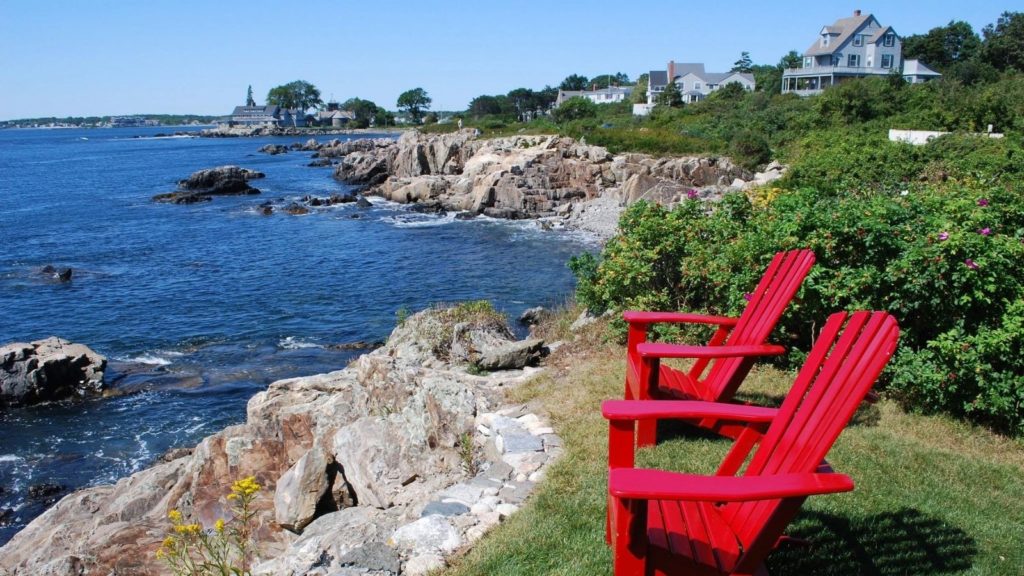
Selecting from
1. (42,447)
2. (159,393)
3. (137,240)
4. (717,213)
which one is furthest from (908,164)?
(137,240)

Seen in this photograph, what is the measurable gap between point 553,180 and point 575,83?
89928mm

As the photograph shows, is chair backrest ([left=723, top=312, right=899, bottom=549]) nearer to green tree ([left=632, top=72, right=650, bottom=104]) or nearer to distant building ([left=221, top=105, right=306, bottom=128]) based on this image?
green tree ([left=632, top=72, right=650, bottom=104])

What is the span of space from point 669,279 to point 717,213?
1.05 metres

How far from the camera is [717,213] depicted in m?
9.32

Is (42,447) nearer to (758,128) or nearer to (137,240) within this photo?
(137,240)

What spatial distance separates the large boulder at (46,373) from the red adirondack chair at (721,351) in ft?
49.3

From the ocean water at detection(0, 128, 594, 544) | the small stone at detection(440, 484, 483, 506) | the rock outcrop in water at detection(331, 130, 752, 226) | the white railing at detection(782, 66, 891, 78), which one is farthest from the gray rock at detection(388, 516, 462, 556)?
the white railing at detection(782, 66, 891, 78)

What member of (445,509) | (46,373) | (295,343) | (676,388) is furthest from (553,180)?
(445,509)

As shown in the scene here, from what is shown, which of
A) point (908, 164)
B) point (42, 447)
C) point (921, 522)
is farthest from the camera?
point (908, 164)

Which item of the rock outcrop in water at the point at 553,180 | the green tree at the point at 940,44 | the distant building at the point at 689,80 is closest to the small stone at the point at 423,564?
the rock outcrop in water at the point at 553,180

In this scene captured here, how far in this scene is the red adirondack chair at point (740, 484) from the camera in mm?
3000

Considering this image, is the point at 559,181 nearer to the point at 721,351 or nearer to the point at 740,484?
the point at 721,351

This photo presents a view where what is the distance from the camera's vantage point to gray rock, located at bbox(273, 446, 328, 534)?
6.75 m

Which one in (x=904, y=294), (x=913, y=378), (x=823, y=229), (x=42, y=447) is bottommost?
(x=42, y=447)
